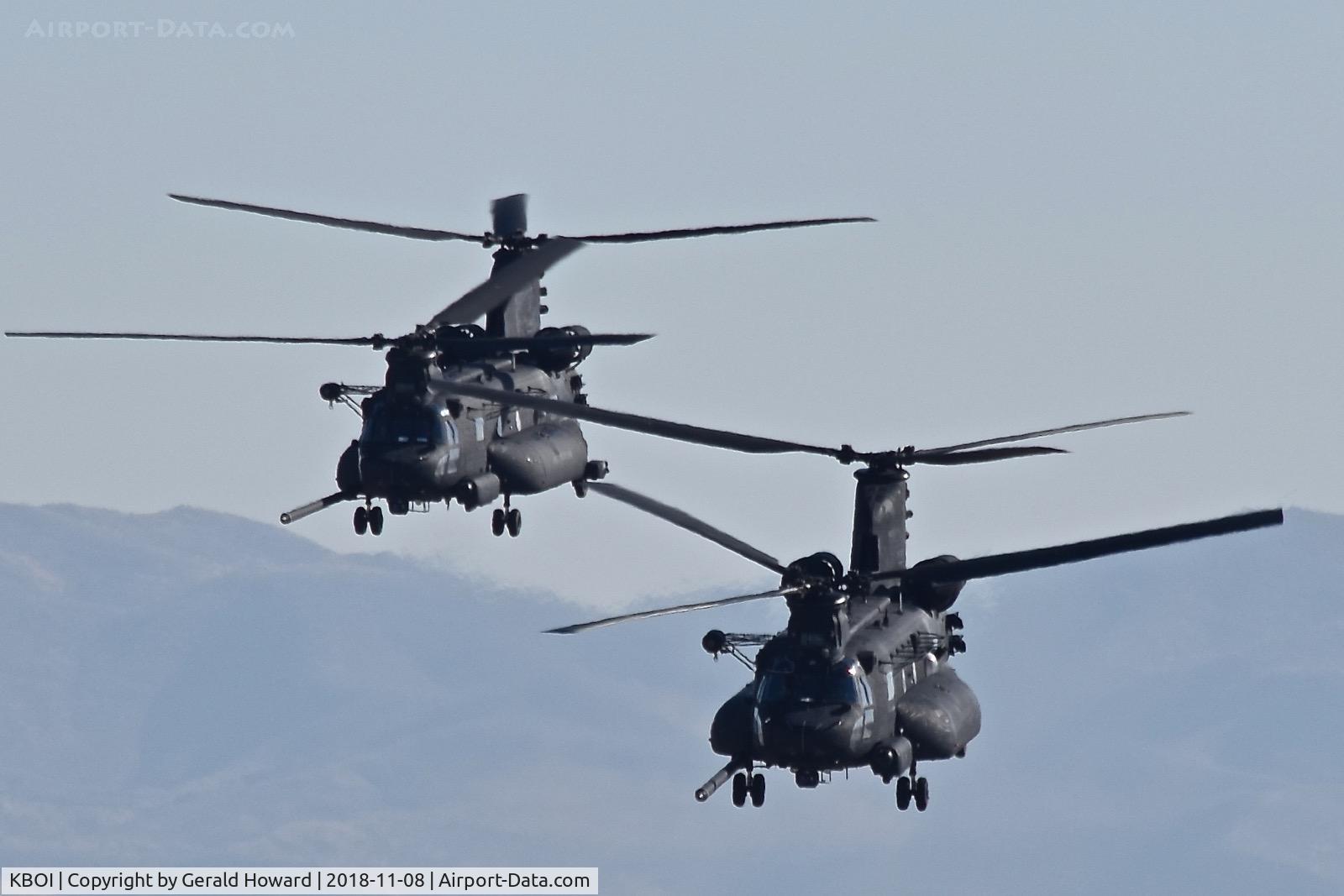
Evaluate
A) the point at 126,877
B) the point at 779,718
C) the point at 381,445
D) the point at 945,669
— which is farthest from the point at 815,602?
the point at 126,877

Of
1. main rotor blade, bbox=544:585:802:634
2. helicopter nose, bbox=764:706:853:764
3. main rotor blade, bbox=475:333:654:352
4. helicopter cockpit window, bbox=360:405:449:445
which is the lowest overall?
helicopter nose, bbox=764:706:853:764

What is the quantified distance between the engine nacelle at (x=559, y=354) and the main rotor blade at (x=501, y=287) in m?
2.10

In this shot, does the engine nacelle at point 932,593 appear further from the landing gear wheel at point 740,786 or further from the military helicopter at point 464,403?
the military helicopter at point 464,403

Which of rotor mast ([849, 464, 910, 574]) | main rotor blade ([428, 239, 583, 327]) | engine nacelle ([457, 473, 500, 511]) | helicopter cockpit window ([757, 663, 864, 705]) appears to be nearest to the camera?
helicopter cockpit window ([757, 663, 864, 705])

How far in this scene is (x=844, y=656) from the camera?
53.6m

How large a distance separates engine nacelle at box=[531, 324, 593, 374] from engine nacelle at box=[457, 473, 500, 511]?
4.53 metres

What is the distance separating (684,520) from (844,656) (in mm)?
4615

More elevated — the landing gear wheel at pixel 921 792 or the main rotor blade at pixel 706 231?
the main rotor blade at pixel 706 231

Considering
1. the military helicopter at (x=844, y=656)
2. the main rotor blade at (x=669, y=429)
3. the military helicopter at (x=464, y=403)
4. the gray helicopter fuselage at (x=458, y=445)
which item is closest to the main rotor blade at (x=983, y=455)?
the military helicopter at (x=844, y=656)

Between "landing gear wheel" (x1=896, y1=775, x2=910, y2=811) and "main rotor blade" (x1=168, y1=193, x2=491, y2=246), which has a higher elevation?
"main rotor blade" (x1=168, y1=193, x2=491, y2=246)

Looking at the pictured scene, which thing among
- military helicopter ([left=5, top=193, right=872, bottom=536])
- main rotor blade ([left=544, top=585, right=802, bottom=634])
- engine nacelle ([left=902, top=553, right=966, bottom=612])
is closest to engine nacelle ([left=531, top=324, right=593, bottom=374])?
military helicopter ([left=5, top=193, right=872, bottom=536])

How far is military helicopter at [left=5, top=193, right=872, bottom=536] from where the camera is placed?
67.0 m

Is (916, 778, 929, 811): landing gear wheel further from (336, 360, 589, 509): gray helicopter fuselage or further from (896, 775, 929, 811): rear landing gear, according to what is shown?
(336, 360, 589, 509): gray helicopter fuselage

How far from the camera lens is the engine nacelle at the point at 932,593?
57.1 meters
